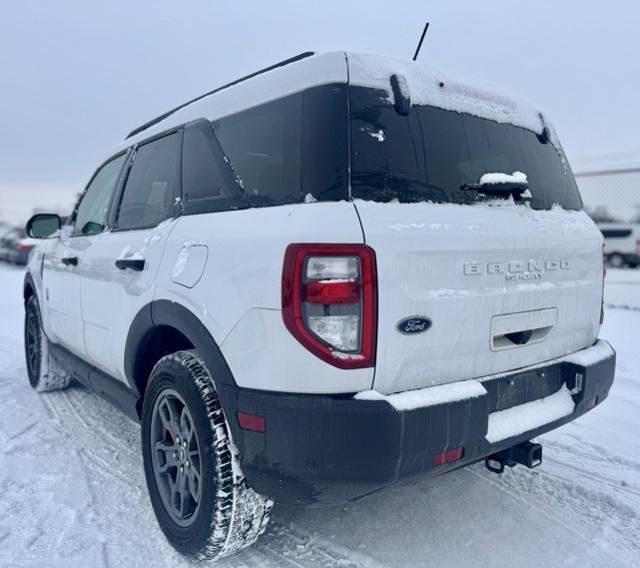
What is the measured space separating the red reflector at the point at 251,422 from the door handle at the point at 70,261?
82.6 inches

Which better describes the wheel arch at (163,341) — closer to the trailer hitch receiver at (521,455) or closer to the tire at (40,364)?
the trailer hitch receiver at (521,455)

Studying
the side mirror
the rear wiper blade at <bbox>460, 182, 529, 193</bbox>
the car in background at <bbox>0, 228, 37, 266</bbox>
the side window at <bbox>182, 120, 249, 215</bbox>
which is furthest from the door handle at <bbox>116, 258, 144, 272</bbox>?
the car in background at <bbox>0, 228, 37, 266</bbox>

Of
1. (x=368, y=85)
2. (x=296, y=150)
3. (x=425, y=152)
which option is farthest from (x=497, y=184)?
(x=296, y=150)

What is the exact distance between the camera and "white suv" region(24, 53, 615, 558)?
1756 mm

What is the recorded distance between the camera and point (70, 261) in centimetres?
355

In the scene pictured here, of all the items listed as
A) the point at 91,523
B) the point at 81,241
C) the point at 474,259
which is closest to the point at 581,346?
the point at 474,259

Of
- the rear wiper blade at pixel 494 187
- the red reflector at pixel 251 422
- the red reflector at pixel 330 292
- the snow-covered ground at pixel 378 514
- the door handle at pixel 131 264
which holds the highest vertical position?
the rear wiper blade at pixel 494 187

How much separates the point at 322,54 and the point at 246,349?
114 cm

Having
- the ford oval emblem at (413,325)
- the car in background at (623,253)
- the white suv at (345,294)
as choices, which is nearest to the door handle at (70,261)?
the white suv at (345,294)

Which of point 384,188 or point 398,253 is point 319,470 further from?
point 384,188

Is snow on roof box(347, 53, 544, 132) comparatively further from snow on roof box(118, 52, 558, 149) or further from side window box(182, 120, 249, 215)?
side window box(182, 120, 249, 215)

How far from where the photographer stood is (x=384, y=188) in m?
1.93

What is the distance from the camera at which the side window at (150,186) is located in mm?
2678

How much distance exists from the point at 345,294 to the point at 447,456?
682 millimetres
